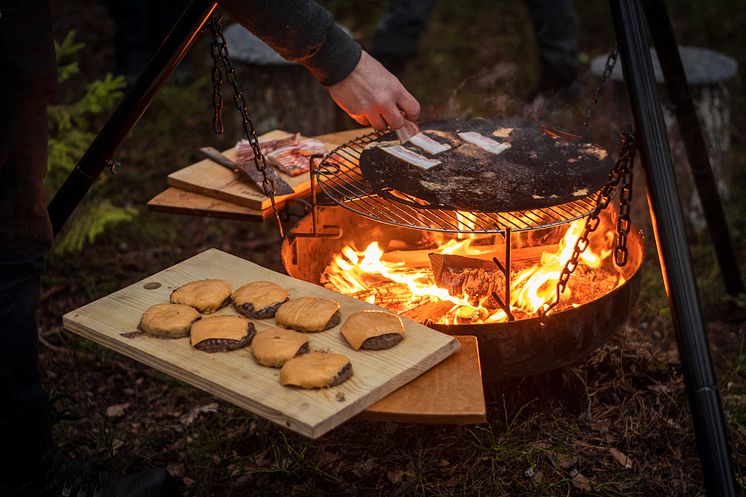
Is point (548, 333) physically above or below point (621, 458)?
above

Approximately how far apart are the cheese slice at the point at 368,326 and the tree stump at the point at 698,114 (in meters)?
3.25

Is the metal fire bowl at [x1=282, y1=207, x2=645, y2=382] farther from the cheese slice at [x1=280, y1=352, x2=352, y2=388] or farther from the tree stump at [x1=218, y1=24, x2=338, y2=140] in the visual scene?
the tree stump at [x1=218, y1=24, x2=338, y2=140]

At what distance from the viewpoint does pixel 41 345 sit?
4.23 metres

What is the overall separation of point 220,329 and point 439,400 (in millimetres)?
712

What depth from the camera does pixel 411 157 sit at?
315cm

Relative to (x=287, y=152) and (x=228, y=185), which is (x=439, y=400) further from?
(x=287, y=152)

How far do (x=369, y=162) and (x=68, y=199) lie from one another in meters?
1.22

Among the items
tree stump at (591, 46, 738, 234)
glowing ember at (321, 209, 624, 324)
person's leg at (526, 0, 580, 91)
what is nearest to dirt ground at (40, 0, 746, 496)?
tree stump at (591, 46, 738, 234)

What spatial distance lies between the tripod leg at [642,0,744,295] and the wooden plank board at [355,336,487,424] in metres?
2.11

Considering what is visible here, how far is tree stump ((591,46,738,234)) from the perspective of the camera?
5.14 m

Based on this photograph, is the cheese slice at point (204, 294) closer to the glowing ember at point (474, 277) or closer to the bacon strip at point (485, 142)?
the glowing ember at point (474, 277)

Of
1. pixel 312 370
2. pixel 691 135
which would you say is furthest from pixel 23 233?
pixel 691 135

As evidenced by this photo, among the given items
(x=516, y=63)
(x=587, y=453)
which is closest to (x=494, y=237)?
(x=587, y=453)

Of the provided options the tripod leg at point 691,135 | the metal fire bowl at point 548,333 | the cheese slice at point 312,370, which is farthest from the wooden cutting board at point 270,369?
the tripod leg at point 691,135
